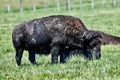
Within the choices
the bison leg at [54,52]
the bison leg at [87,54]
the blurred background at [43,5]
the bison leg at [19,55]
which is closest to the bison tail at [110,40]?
the bison leg at [87,54]

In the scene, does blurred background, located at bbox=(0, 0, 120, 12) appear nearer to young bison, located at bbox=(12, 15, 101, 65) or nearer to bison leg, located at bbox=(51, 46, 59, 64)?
young bison, located at bbox=(12, 15, 101, 65)

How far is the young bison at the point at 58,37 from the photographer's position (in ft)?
35.7

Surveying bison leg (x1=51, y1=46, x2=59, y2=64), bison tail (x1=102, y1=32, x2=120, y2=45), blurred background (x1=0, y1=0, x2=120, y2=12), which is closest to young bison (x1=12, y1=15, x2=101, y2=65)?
bison leg (x1=51, y1=46, x2=59, y2=64)

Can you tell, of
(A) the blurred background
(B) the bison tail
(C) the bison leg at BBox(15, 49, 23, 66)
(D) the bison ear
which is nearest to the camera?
(D) the bison ear

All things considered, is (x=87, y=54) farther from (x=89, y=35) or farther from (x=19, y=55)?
(x=19, y=55)

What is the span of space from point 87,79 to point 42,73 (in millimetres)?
1131

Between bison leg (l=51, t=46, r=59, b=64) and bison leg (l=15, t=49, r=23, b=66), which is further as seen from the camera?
bison leg (l=15, t=49, r=23, b=66)

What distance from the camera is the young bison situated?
10.9 meters

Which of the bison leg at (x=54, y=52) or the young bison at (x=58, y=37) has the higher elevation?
the young bison at (x=58, y=37)

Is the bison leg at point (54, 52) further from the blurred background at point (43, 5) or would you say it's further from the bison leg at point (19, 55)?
the blurred background at point (43, 5)

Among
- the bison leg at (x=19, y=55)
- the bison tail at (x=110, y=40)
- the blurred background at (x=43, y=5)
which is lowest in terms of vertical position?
the blurred background at (x=43, y=5)

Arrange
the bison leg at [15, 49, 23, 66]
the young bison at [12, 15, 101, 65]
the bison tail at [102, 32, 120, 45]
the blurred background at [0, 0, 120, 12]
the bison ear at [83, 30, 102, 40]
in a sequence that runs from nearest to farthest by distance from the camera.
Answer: the young bison at [12, 15, 101, 65] < the bison ear at [83, 30, 102, 40] < the bison leg at [15, 49, 23, 66] < the bison tail at [102, 32, 120, 45] < the blurred background at [0, 0, 120, 12]

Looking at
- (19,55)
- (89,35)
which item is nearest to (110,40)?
(89,35)

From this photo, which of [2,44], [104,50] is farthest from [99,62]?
[2,44]
